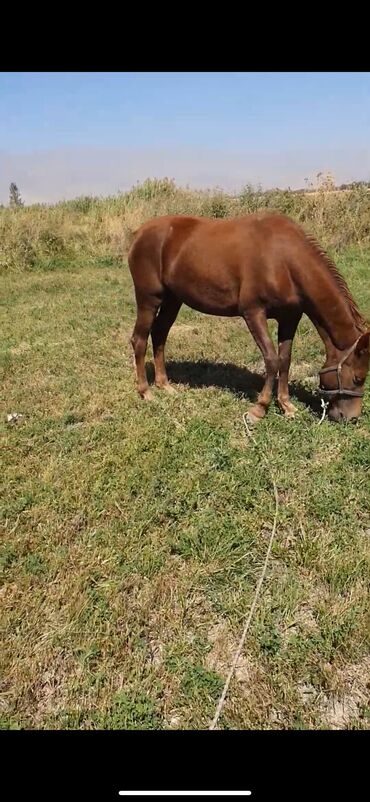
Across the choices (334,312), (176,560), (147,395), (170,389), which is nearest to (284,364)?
(334,312)

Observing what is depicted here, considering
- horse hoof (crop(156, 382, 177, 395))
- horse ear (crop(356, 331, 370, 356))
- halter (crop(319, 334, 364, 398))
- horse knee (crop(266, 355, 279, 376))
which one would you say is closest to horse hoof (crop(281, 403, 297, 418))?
horse knee (crop(266, 355, 279, 376))

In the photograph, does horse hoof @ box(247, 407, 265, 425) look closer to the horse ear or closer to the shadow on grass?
the shadow on grass

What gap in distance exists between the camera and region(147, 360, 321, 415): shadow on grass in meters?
5.62

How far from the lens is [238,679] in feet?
8.16

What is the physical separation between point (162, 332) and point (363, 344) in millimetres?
2397

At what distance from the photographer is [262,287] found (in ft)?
15.5

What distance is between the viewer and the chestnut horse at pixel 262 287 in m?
4.57

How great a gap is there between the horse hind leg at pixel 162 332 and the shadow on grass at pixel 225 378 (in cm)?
28

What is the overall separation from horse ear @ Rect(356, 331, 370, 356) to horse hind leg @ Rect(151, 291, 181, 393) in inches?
85.3

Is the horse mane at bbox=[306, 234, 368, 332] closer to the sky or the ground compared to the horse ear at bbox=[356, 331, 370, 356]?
closer to the sky

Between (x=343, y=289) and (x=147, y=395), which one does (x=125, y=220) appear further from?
(x=343, y=289)
